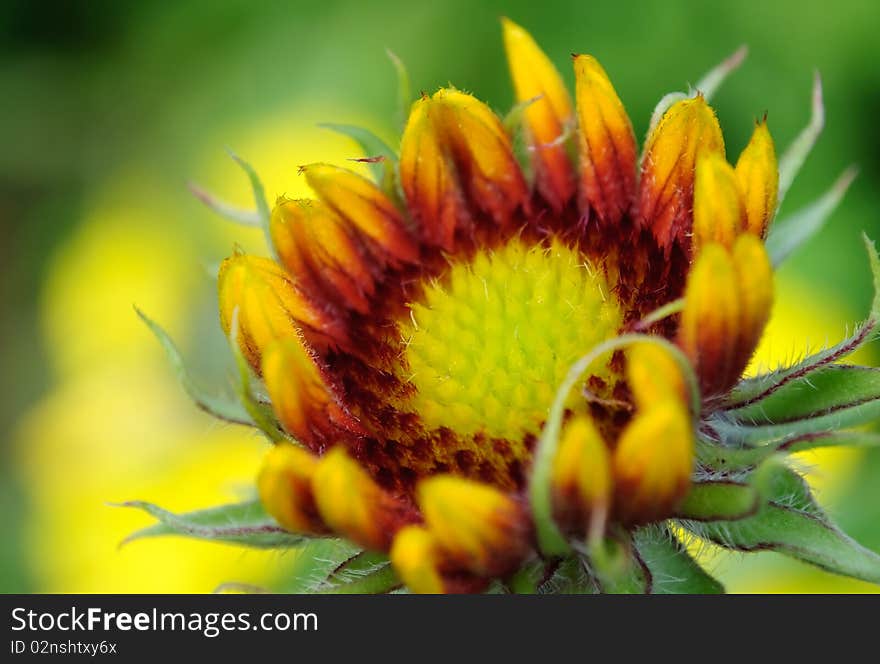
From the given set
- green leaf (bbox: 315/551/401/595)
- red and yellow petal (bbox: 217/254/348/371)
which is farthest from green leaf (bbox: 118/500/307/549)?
red and yellow petal (bbox: 217/254/348/371)

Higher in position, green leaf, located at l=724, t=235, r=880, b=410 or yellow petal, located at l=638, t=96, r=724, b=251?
yellow petal, located at l=638, t=96, r=724, b=251

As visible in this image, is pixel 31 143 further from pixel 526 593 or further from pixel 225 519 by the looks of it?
pixel 526 593

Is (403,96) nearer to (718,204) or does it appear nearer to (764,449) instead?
(718,204)

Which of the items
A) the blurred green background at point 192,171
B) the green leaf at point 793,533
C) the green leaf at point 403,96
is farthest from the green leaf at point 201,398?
the blurred green background at point 192,171

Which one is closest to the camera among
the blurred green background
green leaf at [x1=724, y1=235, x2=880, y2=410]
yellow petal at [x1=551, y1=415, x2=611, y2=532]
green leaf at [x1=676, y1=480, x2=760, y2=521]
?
yellow petal at [x1=551, y1=415, x2=611, y2=532]

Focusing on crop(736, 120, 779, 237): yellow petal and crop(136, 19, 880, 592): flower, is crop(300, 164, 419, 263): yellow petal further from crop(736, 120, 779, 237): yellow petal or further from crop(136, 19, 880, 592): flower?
crop(736, 120, 779, 237): yellow petal

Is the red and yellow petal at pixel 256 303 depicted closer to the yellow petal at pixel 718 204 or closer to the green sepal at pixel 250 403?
Answer: the green sepal at pixel 250 403
